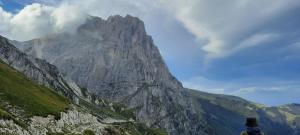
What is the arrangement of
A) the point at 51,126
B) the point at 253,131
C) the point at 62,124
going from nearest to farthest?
the point at 253,131, the point at 51,126, the point at 62,124

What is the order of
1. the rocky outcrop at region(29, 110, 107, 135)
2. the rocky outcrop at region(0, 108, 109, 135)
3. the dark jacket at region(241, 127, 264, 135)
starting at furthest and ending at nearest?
1. the rocky outcrop at region(29, 110, 107, 135)
2. the rocky outcrop at region(0, 108, 109, 135)
3. the dark jacket at region(241, 127, 264, 135)

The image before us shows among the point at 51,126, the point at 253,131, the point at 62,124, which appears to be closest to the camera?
the point at 253,131

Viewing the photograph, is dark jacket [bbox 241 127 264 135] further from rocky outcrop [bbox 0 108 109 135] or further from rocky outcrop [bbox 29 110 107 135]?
rocky outcrop [bbox 29 110 107 135]

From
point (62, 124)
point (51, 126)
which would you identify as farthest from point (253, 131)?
point (62, 124)

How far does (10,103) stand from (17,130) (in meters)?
35.9

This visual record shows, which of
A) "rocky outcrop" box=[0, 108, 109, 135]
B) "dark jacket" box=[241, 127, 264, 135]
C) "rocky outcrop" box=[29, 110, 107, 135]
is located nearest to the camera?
"dark jacket" box=[241, 127, 264, 135]

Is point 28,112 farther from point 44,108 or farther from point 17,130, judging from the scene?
point 17,130

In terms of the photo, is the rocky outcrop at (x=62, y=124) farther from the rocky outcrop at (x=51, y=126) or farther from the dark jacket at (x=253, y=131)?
the dark jacket at (x=253, y=131)

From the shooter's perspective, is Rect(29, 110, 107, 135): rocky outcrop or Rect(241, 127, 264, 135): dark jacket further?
Rect(29, 110, 107, 135): rocky outcrop

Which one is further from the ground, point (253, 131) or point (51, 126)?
point (51, 126)

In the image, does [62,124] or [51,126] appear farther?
[62,124]

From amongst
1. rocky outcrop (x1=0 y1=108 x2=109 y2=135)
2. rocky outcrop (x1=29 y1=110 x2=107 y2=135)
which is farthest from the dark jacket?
rocky outcrop (x1=29 y1=110 x2=107 y2=135)

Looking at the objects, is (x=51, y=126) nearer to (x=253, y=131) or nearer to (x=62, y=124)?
(x=62, y=124)

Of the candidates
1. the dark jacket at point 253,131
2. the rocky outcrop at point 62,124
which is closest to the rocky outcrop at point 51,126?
the rocky outcrop at point 62,124
